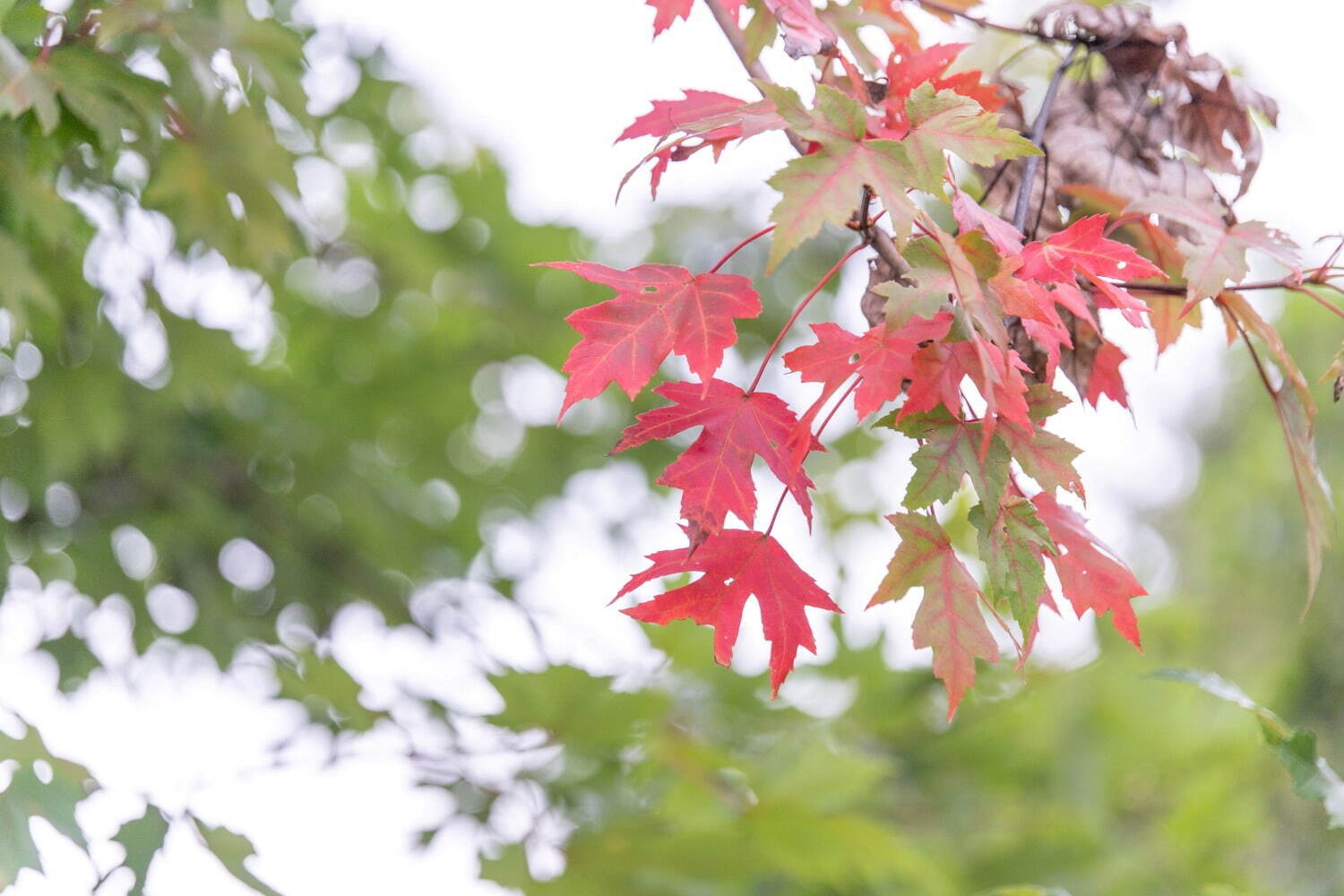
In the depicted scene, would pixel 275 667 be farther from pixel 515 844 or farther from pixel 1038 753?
pixel 1038 753

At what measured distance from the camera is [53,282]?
1.05m

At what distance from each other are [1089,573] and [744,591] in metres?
0.20

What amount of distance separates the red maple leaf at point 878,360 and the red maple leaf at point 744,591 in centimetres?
11

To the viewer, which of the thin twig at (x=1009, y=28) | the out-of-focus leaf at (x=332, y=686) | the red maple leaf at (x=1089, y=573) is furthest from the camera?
the out-of-focus leaf at (x=332, y=686)

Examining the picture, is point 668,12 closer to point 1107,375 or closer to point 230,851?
point 1107,375

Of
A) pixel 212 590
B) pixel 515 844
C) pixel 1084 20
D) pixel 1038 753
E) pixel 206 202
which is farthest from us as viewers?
pixel 1038 753

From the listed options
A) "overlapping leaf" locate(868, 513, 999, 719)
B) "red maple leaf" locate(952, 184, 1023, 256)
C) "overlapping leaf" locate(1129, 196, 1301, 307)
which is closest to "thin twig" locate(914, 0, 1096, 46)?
"overlapping leaf" locate(1129, 196, 1301, 307)

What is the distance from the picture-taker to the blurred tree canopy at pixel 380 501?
0.90 metres

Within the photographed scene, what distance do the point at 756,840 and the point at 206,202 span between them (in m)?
0.87

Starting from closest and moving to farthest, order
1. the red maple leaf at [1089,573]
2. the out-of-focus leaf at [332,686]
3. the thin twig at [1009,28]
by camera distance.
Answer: the red maple leaf at [1089,573], the thin twig at [1009,28], the out-of-focus leaf at [332,686]

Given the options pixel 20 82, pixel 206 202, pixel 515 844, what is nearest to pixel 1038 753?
pixel 515 844

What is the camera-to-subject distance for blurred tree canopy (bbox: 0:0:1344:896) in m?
0.90

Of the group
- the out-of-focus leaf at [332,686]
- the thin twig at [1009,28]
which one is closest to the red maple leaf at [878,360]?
the thin twig at [1009,28]

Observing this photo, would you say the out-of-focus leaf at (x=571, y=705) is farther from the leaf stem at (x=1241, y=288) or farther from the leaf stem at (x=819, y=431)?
the leaf stem at (x=1241, y=288)
